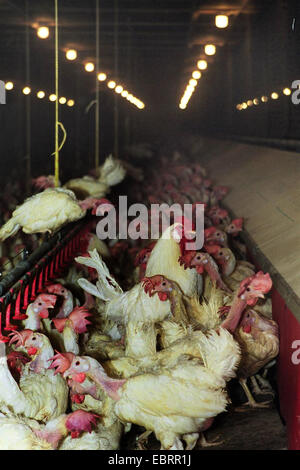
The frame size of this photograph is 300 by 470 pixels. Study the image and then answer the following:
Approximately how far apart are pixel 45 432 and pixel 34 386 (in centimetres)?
31

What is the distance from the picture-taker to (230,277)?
4.59 m

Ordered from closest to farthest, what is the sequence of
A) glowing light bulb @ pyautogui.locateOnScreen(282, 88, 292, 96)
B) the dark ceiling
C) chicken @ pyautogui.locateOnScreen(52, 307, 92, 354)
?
1. chicken @ pyautogui.locateOnScreen(52, 307, 92, 354)
2. glowing light bulb @ pyautogui.locateOnScreen(282, 88, 292, 96)
3. the dark ceiling

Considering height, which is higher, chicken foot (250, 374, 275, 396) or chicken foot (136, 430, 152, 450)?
chicken foot (136, 430, 152, 450)

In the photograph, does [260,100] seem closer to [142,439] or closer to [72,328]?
[72,328]

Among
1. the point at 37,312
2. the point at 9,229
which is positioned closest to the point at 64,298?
the point at 37,312

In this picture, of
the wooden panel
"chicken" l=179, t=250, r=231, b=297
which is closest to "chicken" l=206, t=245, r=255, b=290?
the wooden panel

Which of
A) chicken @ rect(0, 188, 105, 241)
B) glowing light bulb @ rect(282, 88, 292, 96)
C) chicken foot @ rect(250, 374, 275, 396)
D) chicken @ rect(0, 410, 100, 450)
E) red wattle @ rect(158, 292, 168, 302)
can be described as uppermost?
glowing light bulb @ rect(282, 88, 292, 96)

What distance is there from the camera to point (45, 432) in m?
2.67

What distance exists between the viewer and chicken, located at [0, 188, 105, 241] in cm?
454

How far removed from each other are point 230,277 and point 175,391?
1979 mm

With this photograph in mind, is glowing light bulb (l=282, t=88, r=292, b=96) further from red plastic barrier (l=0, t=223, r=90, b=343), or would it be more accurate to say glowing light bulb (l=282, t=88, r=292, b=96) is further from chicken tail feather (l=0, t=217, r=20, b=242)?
chicken tail feather (l=0, t=217, r=20, b=242)

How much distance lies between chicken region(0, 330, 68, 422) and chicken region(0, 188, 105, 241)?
1563 mm

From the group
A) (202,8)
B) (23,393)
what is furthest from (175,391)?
(202,8)

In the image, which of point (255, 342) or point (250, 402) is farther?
point (250, 402)
